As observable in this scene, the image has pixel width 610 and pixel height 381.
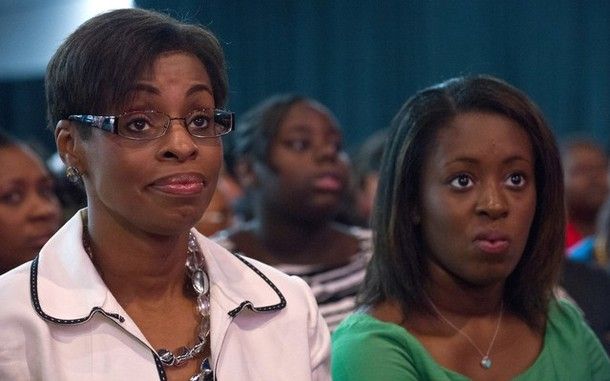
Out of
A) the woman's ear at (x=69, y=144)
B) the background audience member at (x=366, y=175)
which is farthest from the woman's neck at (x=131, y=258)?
the background audience member at (x=366, y=175)

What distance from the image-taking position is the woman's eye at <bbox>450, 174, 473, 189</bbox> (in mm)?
2477

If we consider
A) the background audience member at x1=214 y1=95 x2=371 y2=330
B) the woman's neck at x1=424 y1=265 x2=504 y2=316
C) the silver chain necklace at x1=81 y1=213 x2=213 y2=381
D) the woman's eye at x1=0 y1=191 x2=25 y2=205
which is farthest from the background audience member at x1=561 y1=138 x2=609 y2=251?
the silver chain necklace at x1=81 y1=213 x2=213 y2=381

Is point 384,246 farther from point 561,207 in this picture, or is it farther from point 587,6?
point 587,6

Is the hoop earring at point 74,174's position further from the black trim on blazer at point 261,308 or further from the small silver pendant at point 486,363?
the small silver pendant at point 486,363

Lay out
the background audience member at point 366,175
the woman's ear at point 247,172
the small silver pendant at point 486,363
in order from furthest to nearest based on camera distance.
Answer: the background audience member at point 366,175, the woman's ear at point 247,172, the small silver pendant at point 486,363

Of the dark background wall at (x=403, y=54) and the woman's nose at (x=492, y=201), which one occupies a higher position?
the woman's nose at (x=492, y=201)

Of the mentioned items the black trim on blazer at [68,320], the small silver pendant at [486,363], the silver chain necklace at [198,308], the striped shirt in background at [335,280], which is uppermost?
the black trim on blazer at [68,320]

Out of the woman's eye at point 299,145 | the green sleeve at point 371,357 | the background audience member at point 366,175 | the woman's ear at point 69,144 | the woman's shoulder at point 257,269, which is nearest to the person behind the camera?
the woman's ear at point 69,144

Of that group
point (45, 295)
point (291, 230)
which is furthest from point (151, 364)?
point (291, 230)

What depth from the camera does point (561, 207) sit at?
2.61 m

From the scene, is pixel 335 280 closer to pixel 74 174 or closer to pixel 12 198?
pixel 12 198

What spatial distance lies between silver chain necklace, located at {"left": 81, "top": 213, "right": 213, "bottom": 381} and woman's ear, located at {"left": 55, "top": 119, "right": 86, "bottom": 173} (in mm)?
134

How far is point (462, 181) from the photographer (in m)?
2.48

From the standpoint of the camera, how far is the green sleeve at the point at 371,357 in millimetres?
2412
